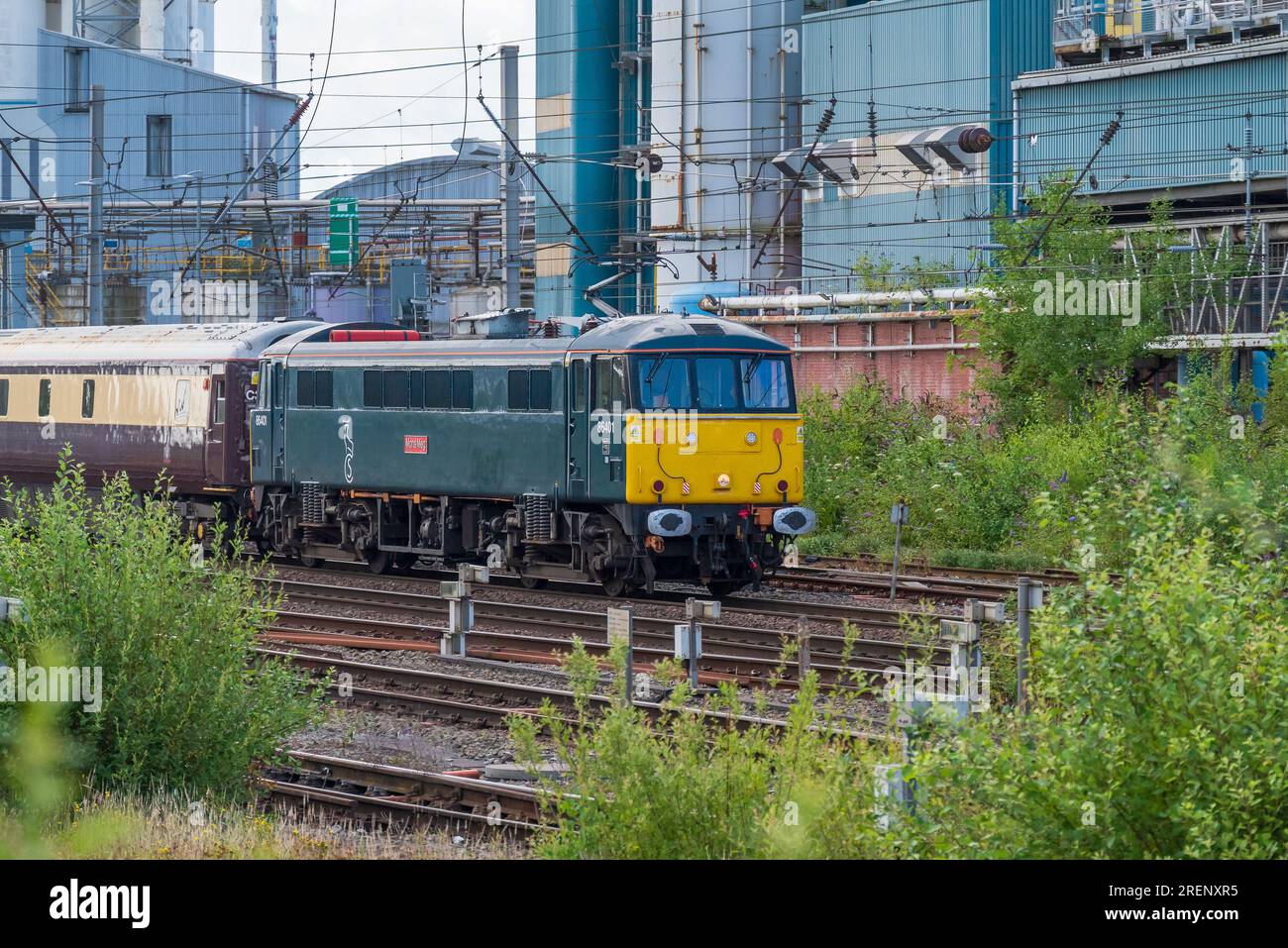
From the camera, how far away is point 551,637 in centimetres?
1972

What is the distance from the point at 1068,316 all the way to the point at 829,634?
13.4 m

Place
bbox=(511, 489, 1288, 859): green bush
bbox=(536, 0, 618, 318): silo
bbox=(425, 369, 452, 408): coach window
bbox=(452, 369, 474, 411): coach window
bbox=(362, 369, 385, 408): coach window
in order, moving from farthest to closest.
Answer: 1. bbox=(536, 0, 618, 318): silo
2. bbox=(362, 369, 385, 408): coach window
3. bbox=(425, 369, 452, 408): coach window
4. bbox=(452, 369, 474, 411): coach window
5. bbox=(511, 489, 1288, 859): green bush

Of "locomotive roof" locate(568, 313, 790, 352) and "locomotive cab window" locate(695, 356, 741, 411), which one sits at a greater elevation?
"locomotive roof" locate(568, 313, 790, 352)

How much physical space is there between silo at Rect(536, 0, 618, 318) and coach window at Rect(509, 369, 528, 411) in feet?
90.8

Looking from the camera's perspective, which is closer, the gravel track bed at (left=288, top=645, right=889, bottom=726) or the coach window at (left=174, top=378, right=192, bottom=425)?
the gravel track bed at (left=288, top=645, right=889, bottom=726)

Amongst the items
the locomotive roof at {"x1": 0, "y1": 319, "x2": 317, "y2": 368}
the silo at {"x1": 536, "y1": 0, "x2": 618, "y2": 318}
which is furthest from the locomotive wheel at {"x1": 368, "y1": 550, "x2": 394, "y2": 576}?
the silo at {"x1": 536, "y1": 0, "x2": 618, "y2": 318}

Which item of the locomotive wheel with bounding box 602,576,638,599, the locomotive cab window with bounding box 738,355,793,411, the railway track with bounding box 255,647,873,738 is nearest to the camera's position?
the railway track with bounding box 255,647,873,738

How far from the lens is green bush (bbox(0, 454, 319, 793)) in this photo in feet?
36.2

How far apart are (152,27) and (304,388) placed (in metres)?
46.3

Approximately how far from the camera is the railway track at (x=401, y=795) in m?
11.9

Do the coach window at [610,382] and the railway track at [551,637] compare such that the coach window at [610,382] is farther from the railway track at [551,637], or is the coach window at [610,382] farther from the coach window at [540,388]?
the railway track at [551,637]

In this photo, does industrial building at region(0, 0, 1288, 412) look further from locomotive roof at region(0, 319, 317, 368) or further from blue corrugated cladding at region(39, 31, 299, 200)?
locomotive roof at region(0, 319, 317, 368)

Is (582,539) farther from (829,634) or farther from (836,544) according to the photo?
(836,544)

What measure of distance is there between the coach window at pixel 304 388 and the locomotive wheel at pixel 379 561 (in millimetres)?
2343
